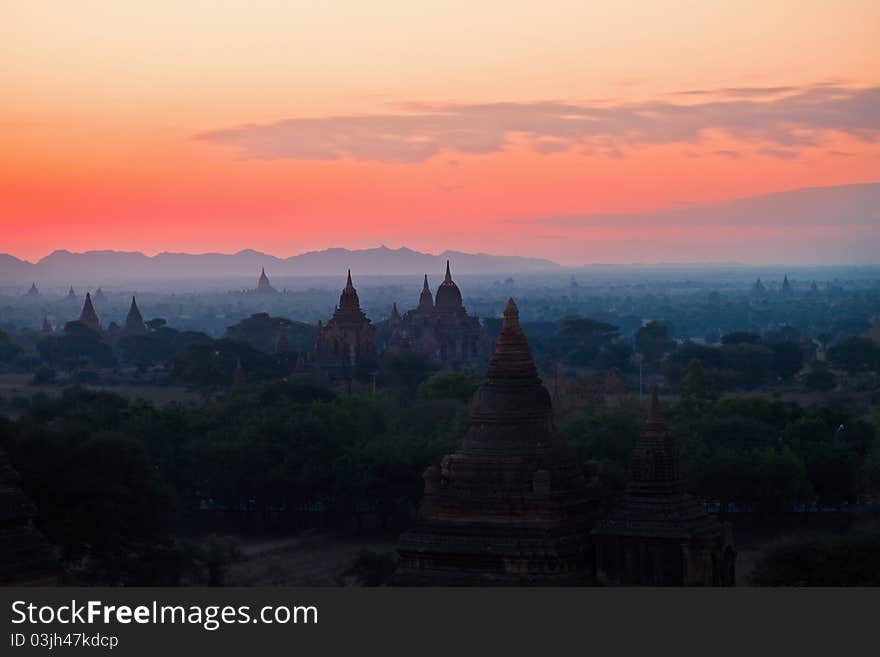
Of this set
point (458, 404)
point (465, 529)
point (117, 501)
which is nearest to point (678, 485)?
point (465, 529)

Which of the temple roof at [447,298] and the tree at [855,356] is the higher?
the temple roof at [447,298]

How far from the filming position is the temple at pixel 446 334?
11319 centimetres

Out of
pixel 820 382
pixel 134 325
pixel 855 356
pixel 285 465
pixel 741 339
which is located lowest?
pixel 820 382

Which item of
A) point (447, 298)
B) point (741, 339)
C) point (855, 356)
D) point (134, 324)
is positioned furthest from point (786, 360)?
point (134, 324)

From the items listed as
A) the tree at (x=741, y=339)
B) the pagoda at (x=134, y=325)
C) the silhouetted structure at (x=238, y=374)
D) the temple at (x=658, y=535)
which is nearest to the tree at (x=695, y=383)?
the silhouetted structure at (x=238, y=374)

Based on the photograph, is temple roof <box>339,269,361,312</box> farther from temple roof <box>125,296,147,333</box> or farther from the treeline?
temple roof <box>125,296,147,333</box>

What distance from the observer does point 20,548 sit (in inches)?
1035

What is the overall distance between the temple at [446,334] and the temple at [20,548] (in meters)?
83.2

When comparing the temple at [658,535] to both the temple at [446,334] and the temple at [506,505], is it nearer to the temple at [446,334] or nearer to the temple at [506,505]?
the temple at [506,505]

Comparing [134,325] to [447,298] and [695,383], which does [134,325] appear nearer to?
[447,298]

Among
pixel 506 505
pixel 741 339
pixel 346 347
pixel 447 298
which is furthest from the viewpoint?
pixel 741 339

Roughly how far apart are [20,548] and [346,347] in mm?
71689

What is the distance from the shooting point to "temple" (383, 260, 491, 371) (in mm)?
113188

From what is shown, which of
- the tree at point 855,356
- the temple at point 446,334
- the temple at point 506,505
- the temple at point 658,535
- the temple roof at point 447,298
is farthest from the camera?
the tree at point 855,356
